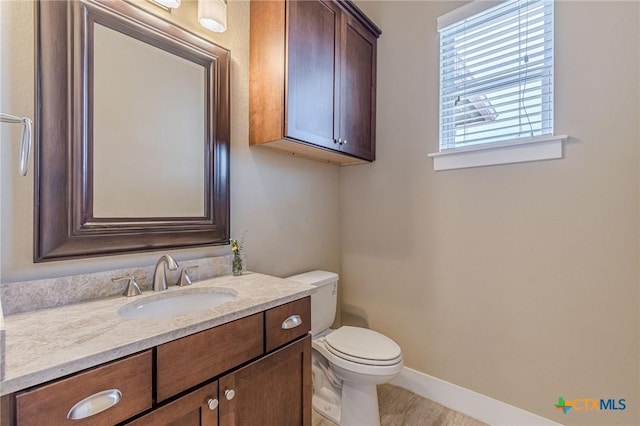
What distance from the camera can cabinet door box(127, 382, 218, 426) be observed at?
736mm

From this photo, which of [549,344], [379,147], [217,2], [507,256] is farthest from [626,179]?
[217,2]

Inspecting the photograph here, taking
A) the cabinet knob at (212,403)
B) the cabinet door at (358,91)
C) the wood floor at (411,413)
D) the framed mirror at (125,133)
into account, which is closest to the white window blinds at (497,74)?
the cabinet door at (358,91)

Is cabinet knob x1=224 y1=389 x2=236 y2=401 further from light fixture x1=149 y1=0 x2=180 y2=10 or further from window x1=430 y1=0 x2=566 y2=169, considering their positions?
window x1=430 y1=0 x2=566 y2=169

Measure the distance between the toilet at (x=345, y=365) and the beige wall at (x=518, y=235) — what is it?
46 centimetres

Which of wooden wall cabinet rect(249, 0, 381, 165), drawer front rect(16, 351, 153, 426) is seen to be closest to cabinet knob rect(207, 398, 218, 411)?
drawer front rect(16, 351, 153, 426)

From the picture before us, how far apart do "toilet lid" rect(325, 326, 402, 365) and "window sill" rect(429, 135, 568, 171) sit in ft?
3.55

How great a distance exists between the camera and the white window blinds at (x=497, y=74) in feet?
4.82

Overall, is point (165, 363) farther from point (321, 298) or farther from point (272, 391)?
point (321, 298)

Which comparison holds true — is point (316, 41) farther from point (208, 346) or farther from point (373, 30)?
point (208, 346)

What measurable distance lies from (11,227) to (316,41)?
5.00 ft

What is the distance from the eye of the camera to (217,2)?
4.23 ft

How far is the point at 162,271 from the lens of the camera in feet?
3.84

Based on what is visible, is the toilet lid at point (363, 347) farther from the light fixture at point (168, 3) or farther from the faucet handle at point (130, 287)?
the light fixture at point (168, 3)

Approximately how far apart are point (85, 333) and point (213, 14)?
133cm
